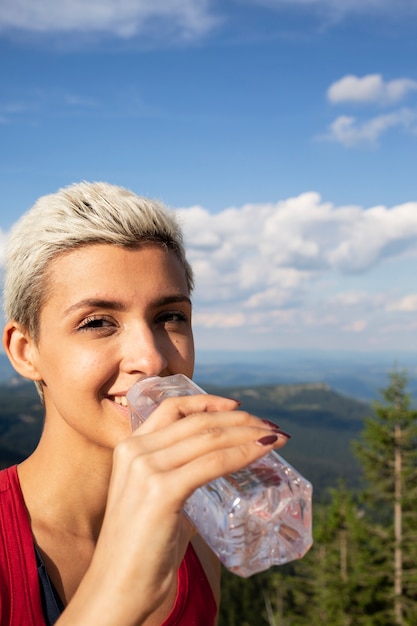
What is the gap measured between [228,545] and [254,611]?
342 feet

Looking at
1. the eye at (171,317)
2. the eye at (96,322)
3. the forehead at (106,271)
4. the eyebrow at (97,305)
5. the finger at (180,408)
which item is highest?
the forehead at (106,271)

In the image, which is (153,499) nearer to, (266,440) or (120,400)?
(266,440)

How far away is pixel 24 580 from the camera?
269cm

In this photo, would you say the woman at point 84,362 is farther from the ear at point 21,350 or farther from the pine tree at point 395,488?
the pine tree at point 395,488

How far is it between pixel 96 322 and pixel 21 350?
676mm

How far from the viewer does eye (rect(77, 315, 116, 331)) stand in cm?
279

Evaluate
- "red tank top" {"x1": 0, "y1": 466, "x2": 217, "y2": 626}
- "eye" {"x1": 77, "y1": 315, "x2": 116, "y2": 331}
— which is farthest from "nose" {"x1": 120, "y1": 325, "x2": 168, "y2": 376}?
"red tank top" {"x1": 0, "y1": 466, "x2": 217, "y2": 626}

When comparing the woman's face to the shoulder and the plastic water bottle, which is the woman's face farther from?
the shoulder

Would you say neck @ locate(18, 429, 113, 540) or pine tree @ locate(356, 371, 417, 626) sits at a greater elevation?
neck @ locate(18, 429, 113, 540)

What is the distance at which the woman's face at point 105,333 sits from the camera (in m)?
2.71

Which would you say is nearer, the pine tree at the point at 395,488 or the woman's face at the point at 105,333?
the woman's face at the point at 105,333

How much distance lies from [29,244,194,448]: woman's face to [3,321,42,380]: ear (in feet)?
0.55

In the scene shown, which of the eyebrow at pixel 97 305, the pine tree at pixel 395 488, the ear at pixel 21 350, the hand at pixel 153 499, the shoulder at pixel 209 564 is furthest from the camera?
the pine tree at pixel 395 488

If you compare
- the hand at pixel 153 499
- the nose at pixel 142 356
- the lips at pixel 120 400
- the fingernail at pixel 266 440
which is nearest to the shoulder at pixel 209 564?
the lips at pixel 120 400
